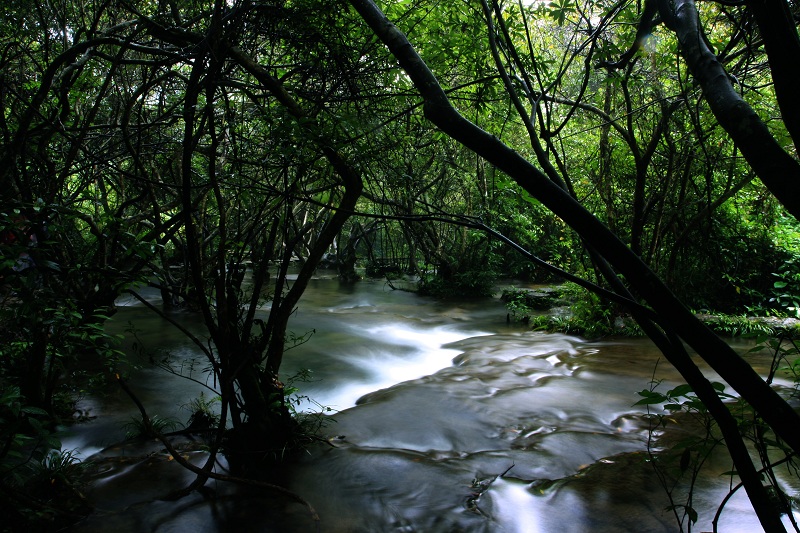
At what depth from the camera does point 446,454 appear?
4.93m

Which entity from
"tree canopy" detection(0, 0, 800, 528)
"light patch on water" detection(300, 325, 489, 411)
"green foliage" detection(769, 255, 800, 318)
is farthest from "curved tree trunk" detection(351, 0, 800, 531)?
"green foliage" detection(769, 255, 800, 318)

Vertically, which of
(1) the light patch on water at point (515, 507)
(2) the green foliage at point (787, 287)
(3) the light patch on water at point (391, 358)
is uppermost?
(2) the green foliage at point (787, 287)

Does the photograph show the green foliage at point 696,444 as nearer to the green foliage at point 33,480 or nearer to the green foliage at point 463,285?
the green foliage at point 33,480

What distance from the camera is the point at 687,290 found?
35.4ft

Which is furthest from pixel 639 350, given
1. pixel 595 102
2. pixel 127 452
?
pixel 127 452

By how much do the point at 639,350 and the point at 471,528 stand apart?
20.3ft

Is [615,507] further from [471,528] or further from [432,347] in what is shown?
[432,347]

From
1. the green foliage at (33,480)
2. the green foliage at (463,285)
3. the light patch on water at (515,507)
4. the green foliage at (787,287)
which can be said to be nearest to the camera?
the green foliage at (33,480)

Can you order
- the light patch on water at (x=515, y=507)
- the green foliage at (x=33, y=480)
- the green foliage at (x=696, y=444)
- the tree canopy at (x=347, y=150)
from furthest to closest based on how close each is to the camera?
the light patch on water at (x=515, y=507), the green foliage at (x=33, y=480), the green foliage at (x=696, y=444), the tree canopy at (x=347, y=150)

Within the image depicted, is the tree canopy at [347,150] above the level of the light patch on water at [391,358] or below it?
above

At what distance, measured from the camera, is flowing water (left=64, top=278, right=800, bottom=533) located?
369cm

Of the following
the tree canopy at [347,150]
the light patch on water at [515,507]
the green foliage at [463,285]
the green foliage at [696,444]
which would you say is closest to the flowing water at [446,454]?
the light patch on water at [515,507]

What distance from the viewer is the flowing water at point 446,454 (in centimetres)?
369

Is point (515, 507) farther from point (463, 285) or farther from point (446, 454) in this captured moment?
point (463, 285)
